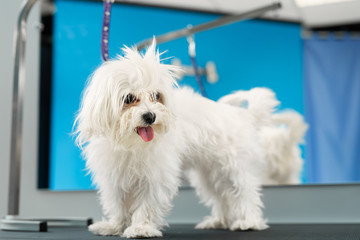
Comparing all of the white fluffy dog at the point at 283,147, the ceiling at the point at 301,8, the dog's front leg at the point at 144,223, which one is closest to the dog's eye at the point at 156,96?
the dog's front leg at the point at 144,223

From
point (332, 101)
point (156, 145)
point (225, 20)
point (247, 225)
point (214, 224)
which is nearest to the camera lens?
point (156, 145)

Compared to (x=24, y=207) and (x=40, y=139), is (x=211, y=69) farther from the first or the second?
(x=24, y=207)

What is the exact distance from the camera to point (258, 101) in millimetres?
1890

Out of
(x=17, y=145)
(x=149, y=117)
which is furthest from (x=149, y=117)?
(x=17, y=145)

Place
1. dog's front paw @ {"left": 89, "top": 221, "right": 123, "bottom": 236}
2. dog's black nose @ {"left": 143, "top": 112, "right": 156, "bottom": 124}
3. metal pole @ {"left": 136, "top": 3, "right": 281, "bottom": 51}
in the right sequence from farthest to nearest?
metal pole @ {"left": 136, "top": 3, "right": 281, "bottom": 51}
dog's front paw @ {"left": 89, "top": 221, "right": 123, "bottom": 236}
dog's black nose @ {"left": 143, "top": 112, "right": 156, "bottom": 124}

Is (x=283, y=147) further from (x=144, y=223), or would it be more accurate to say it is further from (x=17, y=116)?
(x=17, y=116)

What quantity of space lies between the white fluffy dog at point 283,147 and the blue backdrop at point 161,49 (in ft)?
0.40

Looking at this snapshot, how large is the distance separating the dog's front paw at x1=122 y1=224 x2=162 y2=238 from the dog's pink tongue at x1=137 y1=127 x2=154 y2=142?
0.29 m

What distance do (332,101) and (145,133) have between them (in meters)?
1.68

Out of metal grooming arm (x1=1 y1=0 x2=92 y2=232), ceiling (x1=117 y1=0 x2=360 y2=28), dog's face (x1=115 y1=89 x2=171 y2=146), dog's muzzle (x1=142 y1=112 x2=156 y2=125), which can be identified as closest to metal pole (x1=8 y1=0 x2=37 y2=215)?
metal grooming arm (x1=1 y1=0 x2=92 y2=232)

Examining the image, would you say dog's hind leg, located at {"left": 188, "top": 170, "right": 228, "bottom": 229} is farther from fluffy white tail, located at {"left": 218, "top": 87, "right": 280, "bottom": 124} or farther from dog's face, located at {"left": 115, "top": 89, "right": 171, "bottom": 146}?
dog's face, located at {"left": 115, "top": 89, "right": 171, "bottom": 146}

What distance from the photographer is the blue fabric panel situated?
2.57 meters

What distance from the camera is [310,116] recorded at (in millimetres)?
2664

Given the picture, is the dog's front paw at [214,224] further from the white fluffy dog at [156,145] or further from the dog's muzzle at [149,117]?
the dog's muzzle at [149,117]
